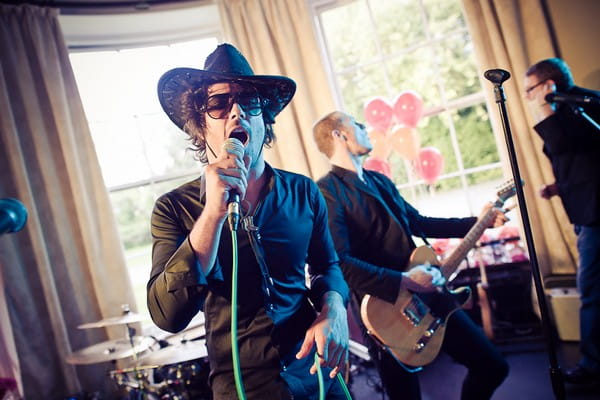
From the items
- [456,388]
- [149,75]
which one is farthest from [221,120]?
[149,75]

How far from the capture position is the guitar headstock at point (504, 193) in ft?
7.60

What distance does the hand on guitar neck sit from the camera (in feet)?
6.64

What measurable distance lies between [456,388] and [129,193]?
3468 millimetres

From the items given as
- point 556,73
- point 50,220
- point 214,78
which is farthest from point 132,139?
point 556,73

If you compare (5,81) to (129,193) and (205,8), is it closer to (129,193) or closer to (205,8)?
(129,193)

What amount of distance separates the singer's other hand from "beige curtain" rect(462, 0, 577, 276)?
310 cm

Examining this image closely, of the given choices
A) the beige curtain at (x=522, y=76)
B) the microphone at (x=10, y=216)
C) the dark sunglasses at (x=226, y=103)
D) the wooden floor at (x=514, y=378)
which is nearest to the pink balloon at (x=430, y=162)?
the beige curtain at (x=522, y=76)

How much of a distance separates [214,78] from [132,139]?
3.28m

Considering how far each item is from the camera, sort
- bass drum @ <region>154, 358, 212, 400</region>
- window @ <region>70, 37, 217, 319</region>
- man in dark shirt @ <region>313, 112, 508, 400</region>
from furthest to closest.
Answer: window @ <region>70, 37, 217, 319</region>, bass drum @ <region>154, 358, 212, 400</region>, man in dark shirt @ <region>313, 112, 508, 400</region>

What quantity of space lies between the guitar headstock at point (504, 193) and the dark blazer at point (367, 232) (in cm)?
18

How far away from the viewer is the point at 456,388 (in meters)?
2.86

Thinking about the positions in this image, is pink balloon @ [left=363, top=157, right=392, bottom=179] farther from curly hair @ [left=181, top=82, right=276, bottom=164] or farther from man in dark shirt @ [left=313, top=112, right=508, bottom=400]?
curly hair @ [left=181, top=82, right=276, bottom=164]

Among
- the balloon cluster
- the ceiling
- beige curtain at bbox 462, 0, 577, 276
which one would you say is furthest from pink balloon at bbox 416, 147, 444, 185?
the ceiling

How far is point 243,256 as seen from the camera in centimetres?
113
